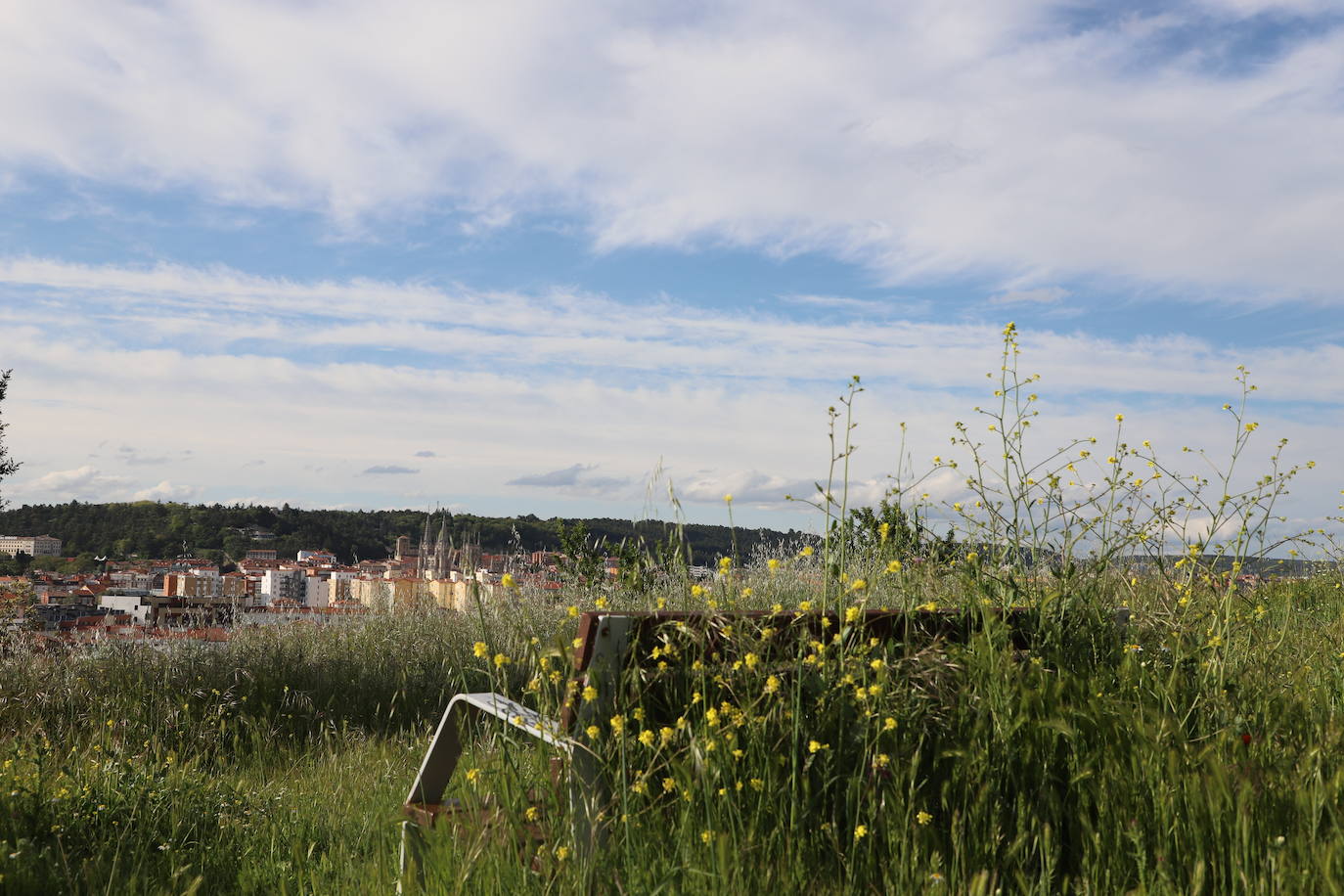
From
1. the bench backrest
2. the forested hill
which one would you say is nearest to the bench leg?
the bench backrest

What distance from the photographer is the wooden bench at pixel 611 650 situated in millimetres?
2807

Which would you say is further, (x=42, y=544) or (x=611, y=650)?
(x=42, y=544)

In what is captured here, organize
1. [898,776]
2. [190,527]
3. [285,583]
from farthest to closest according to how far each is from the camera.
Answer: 1. [190,527]
2. [285,583]
3. [898,776]

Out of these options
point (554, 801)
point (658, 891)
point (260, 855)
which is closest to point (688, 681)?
point (554, 801)

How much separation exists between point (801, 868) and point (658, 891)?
0.39m

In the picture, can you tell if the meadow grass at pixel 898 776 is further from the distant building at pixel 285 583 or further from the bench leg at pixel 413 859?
the distant building at pixel 285 583

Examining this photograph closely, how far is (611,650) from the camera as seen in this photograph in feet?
9.72

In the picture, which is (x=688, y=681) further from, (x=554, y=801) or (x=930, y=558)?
(x=930, y=558)

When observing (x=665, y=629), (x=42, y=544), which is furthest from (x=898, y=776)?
(x=42, y=544)

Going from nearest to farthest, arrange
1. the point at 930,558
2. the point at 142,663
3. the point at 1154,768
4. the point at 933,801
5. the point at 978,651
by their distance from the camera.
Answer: the point at 1154,768, the point at 933,801, the point at 978,651, the point at 930,558, the point at 142,663

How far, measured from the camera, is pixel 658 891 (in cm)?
243

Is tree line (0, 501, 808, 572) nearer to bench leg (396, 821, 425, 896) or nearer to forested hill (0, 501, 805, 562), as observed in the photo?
forested hill (0, 501, 805, 562)

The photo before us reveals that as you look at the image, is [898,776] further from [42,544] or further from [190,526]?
[42,544]

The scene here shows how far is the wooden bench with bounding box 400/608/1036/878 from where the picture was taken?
281 cm
